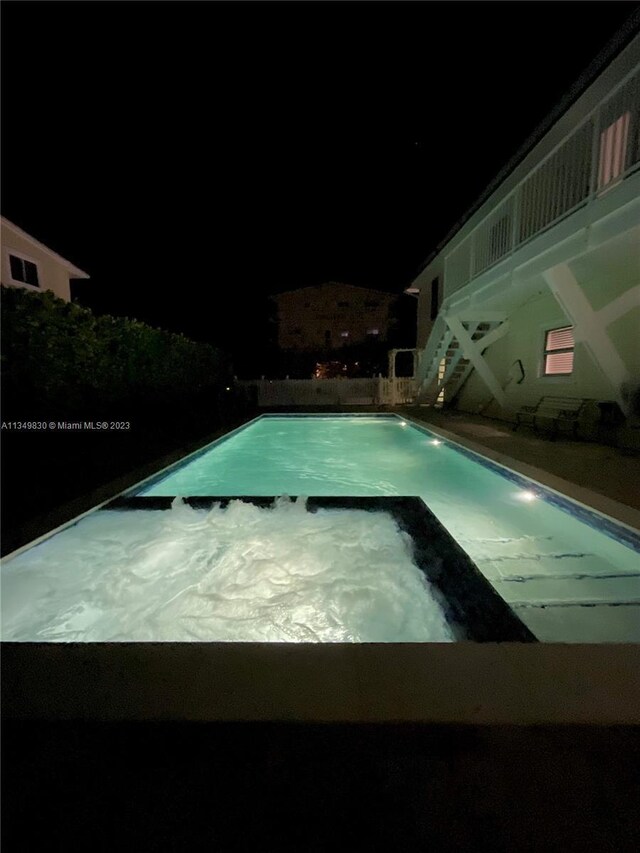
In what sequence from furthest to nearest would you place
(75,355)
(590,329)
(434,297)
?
1. (434,297)
2. (75,355)
3. (590,329)

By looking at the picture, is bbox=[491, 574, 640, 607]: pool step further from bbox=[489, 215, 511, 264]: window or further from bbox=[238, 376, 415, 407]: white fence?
bbox=[238, 376, 415, 407]: white fence

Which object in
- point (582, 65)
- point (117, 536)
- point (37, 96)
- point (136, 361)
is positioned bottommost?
point (117, 536)

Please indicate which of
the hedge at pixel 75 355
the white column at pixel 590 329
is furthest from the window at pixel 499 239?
the hedge at pixel 75 355

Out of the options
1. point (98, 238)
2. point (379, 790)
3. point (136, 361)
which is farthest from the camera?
point (98, 238)

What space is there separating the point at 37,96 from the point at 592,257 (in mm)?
10316

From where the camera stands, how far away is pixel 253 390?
15.9 meters

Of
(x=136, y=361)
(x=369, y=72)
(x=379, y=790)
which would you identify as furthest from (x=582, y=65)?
(x=136, y=361)

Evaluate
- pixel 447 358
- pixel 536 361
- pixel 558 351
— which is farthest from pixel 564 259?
pixel 447 358

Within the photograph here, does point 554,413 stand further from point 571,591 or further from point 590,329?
point 571,591

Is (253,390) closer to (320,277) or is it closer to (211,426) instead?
(211,426)

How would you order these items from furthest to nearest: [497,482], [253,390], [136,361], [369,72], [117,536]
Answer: [253,390], [136,361], [369,72], [497,482], [117,536]

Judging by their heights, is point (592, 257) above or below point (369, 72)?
below

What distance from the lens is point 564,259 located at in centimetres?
507

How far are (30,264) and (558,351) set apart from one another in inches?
Result: 580
